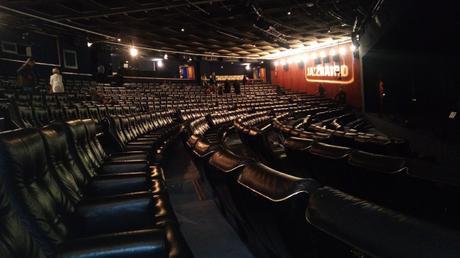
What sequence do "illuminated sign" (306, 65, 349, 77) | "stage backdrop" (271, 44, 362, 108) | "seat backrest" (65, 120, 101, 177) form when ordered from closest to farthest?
1. "seat backrest" (65, 120, 101, 177)
2. "stage backdrop" (271, 44, 362, 108)
3. "illuminated sign" (306, 65, 349, 77)

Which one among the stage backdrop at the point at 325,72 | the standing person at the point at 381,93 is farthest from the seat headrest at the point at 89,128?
the stage backdrop at the point at 325,72

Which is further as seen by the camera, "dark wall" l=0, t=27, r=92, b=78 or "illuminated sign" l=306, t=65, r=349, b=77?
"illuminated sign" l=306, t=65, r=349, b=77

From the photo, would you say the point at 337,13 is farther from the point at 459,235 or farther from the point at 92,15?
the point at 459,235

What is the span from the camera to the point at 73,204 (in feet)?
7.27

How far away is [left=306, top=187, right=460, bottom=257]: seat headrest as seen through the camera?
742mm

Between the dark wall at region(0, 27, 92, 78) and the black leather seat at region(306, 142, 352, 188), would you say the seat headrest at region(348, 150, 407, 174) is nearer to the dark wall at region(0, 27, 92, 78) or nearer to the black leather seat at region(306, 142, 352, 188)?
the black leather seat at region(306, 142, 352, 188)

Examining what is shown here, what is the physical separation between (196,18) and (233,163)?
39.6 ft

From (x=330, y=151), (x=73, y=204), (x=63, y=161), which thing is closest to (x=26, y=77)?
(x=63, y=161)

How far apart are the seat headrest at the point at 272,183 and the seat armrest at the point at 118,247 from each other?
420 mm

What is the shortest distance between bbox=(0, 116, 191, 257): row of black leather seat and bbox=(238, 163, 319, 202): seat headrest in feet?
1.41

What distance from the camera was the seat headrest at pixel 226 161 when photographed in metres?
1.68

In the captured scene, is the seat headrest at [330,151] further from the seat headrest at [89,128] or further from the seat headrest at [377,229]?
the seat headrest at [89,128]

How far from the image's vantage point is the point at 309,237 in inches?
46.4

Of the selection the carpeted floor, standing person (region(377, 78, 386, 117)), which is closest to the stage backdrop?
standing person (region(377, 78, 386, 117))
